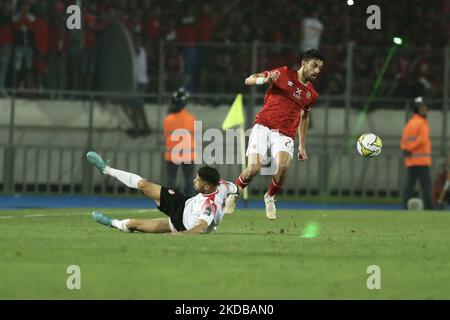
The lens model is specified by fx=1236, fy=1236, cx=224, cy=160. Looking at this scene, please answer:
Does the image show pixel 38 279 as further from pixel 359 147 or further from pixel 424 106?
pixel 424 106

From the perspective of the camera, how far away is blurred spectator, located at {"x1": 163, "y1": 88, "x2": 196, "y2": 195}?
1013 inches

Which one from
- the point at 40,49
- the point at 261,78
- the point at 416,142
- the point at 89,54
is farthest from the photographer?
the point at 40,49

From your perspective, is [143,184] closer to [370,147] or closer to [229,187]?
[229,187]

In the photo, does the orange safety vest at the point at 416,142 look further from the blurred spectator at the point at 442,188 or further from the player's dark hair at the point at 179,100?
the player's dark hair at the point at 179,100

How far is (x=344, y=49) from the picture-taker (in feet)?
92.9

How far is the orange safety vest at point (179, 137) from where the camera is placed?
2586 centimetres

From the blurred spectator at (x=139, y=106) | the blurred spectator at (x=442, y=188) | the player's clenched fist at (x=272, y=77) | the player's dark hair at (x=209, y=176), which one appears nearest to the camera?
the player's dark hair at (x=209, y=176)

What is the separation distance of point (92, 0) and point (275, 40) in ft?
15.5

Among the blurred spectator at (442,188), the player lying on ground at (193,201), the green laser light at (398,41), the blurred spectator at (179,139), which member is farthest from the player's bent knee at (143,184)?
the green laser light at (398,41)

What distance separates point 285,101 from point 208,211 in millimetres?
3888

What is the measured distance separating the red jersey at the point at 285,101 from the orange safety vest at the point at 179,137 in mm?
Result: 7586

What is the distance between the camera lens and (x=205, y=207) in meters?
14.8

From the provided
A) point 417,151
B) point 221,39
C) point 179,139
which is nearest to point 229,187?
point 179,139

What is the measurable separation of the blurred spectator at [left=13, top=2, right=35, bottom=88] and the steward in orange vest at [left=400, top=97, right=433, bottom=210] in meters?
8.88
